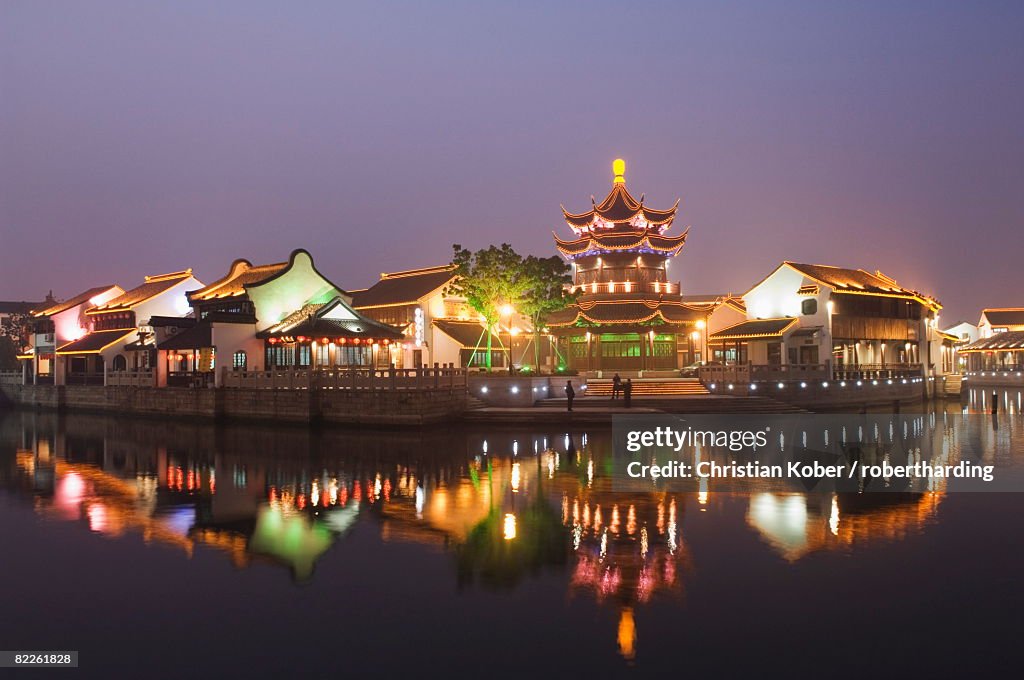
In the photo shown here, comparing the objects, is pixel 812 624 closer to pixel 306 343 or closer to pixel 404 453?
pixel 404 453

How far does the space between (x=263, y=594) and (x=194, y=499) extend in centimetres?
871

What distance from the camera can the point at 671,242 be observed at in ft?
188

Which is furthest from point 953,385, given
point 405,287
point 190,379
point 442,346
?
point 190,379

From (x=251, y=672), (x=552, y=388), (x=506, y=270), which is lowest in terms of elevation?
(x=251, y=672)

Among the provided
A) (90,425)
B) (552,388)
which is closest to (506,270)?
(552,388)

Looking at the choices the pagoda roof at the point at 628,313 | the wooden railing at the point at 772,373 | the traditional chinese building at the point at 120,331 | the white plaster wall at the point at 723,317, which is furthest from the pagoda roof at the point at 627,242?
the traditional chinese building at the point at 120,331


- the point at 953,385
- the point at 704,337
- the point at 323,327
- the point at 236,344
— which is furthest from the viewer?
the point at 953,385

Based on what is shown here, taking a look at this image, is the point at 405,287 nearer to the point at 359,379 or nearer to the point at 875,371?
the point at 359,379

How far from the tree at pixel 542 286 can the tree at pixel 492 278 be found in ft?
1.38

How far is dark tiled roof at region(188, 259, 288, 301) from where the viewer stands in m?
48.2

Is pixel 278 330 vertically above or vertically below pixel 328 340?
above

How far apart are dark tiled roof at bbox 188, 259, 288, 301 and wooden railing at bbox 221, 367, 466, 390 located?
9944 mm

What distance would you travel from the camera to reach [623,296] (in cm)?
5509

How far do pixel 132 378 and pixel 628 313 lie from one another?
98.5 feet
